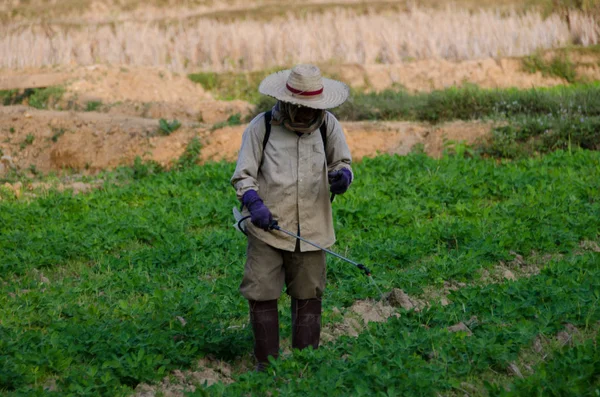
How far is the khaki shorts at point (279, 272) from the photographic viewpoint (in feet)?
16.6

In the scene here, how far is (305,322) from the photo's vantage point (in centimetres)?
523

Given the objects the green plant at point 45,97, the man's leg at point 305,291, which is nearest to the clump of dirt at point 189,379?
the man's leg at point 305,291

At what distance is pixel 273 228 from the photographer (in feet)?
15.9

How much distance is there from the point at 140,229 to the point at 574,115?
23.9ft

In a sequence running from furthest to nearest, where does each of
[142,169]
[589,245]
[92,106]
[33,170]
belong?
[92,106] → [33,170] → [142,169] → [589,245]

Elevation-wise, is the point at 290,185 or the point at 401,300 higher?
the point at 290,185

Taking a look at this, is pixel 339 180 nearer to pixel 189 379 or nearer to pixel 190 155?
pixel 189 379

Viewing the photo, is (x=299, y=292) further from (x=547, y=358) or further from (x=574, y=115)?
(x=574, y=115)

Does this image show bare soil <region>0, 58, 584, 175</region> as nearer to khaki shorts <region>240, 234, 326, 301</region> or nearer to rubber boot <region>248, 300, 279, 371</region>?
khaki shorts <region>240, 234, 326, 301</region>

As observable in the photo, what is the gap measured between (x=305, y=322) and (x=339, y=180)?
919 mm

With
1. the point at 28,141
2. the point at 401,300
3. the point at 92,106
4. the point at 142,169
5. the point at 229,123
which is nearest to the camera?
the point at 401,300

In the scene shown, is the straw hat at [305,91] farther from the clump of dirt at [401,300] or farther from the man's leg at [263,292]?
the clump of dirt at [401,300]

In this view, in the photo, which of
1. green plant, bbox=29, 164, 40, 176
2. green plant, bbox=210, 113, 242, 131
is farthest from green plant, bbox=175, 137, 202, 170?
green plant, bbox=29, 164, 40, 176

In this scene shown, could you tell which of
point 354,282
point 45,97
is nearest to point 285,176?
point 354,282
